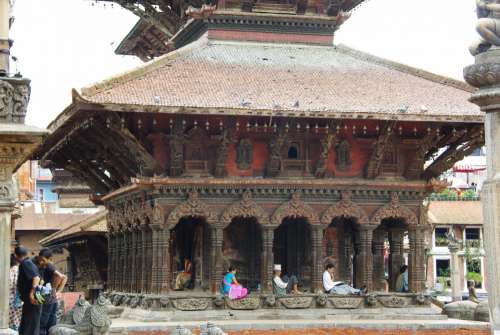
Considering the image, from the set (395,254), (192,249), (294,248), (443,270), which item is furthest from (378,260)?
(443,270)

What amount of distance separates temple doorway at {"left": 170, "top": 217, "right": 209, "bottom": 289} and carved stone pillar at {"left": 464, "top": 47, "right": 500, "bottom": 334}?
59.7 ft

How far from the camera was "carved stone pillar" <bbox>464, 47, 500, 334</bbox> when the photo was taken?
1080 centimetres

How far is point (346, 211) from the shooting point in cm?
2941

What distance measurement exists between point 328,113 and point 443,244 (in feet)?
142

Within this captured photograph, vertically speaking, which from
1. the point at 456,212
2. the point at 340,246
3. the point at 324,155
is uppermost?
the point at 456,212

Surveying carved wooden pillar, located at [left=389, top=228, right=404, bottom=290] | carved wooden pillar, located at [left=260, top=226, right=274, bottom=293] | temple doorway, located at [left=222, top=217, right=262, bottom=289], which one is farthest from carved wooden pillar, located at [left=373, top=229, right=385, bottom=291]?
carved wooden pillar, located at [left=260, top=226, right=274, bottom=293]

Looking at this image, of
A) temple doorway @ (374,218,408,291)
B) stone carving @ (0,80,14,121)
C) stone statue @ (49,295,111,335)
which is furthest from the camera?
temple doorway @ (374,218,408,291)

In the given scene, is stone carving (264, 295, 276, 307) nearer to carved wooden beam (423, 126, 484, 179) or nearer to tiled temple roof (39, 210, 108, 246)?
carved wooden beam (423, 126, 484, 179)

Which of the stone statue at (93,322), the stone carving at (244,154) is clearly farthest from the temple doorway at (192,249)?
the stone statue at (93,322)

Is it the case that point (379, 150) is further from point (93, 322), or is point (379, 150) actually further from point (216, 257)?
point (93, 322)

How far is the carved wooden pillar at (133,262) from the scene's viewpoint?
3008 cm

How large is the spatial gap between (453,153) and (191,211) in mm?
7850

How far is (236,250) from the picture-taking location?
30.1m

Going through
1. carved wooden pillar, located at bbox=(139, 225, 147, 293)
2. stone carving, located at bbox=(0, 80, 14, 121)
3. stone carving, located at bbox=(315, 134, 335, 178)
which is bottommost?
carved wooden pillar, located at bbox=(139, 225, 147, 293)
